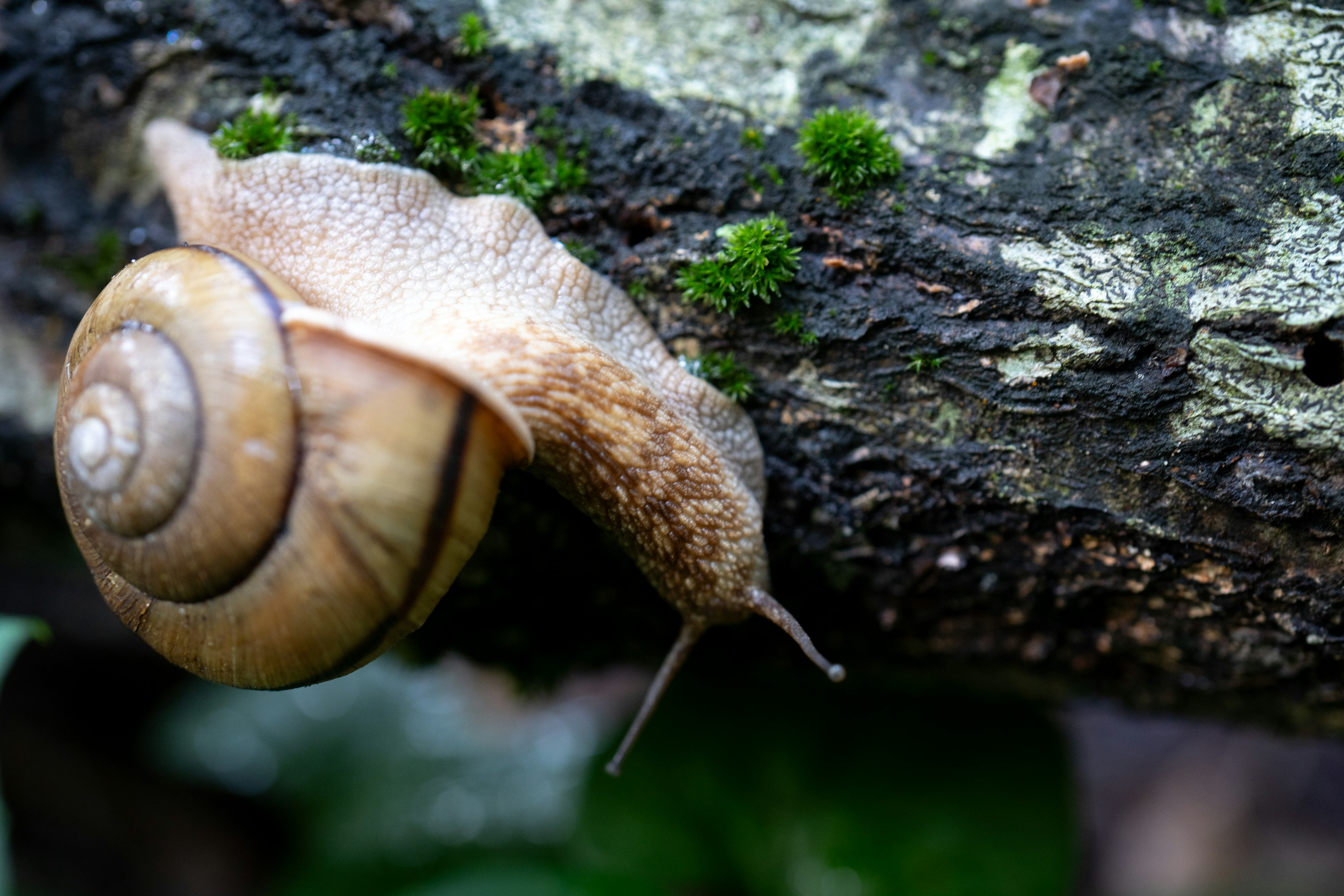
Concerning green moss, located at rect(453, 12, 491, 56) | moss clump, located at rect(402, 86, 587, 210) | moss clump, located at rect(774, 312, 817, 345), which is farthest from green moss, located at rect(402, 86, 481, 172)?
moss clump, located at rect(774, 312, 817, 345)

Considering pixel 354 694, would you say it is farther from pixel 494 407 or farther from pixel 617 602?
pixel 494 407

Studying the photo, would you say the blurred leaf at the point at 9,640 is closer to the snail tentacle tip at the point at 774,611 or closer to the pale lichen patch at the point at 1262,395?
the snail tentacle tip at the point at 774,611

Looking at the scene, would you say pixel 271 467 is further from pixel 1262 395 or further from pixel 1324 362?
pixel 1324 362

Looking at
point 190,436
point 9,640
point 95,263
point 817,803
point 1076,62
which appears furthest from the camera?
point 817,803

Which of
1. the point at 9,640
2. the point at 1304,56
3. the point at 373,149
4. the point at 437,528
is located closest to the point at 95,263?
the point at 373,149

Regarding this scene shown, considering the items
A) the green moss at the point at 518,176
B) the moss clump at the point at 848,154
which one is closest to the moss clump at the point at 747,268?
the moss clump at the point at 848,154

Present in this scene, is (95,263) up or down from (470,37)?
down
